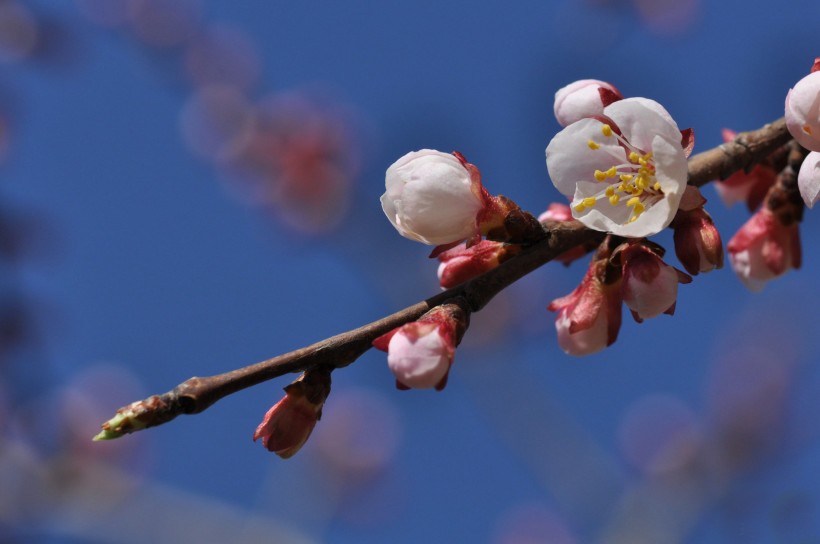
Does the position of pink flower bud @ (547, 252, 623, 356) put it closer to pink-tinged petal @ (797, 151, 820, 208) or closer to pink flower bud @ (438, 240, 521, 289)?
pink flower bud @ (438, 240, 521, 289)

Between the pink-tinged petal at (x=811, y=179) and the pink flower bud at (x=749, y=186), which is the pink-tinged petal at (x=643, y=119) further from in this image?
the pink flower bud at (x=749, y=186)

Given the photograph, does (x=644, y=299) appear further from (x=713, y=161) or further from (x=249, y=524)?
(x=249, y=524)

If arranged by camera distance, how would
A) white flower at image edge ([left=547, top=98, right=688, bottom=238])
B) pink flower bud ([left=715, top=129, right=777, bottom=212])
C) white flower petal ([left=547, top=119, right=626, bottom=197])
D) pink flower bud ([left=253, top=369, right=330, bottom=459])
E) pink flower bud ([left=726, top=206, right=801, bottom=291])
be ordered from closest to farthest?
pink flower bud ([left=253, top=369, right=330, bottom=459])
white flower at image edge ([left=547, top=98, right=688, bottom=238])
white flower petal ([left=547, top=119, right=626, bottom=197])
pink flower bud ([left=726, top=206, right=801, bottom=291])
pink flower bud ([left=715, top=129, right=777, bottom=212])

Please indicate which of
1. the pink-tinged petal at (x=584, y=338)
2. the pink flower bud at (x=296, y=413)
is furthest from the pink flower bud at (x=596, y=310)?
the pink flower bud at (x=296, y=413)

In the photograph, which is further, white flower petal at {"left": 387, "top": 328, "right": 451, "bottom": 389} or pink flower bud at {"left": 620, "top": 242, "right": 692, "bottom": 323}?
pink flower bud at {"left": 620, "top": 242, "right": 692, "bottom": 323}

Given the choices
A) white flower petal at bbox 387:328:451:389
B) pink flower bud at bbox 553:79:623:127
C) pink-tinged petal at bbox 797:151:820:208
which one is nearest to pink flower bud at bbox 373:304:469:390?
white flower petal at bbox 387:328:451:389

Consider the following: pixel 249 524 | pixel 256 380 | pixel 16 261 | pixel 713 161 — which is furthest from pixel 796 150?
pixel 16 261
